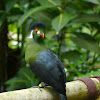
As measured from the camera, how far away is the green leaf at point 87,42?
1.80 metres

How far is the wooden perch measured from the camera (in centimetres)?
88

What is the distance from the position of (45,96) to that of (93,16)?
45.3 inches

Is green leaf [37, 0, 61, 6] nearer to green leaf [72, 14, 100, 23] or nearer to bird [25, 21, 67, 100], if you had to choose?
green leaf [72, 14, 100, 23]

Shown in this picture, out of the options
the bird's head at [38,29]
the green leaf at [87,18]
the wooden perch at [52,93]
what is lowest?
the wooden perch at [52,93]

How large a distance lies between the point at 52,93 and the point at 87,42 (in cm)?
95

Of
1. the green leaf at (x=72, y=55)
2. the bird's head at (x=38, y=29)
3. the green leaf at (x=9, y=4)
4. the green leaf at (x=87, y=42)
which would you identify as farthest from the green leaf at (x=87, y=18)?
the bird's head at (x=38, y=29)

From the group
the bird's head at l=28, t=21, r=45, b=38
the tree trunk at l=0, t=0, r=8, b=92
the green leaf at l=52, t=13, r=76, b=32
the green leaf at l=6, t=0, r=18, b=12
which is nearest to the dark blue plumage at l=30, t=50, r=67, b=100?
the bird's head at l=28, t=21, r=45, b=38

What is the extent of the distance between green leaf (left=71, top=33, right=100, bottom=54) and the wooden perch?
2.28 feet

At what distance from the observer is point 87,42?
1.86 metres

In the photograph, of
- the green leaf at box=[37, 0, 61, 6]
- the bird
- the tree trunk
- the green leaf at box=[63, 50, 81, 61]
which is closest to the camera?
the bird

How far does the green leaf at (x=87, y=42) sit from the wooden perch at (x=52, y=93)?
0.70 m

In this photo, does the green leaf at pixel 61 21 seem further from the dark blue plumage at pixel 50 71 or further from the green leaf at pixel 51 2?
the dark blue plumage at pixel 50 71

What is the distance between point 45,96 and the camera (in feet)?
3.19

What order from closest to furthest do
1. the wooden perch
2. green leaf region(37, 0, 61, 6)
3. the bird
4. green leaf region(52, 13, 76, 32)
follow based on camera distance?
the wooden perch
the bird
green leaf region(52, 13, 76, 32)
green leaf region(37, 0, 61, 6)
